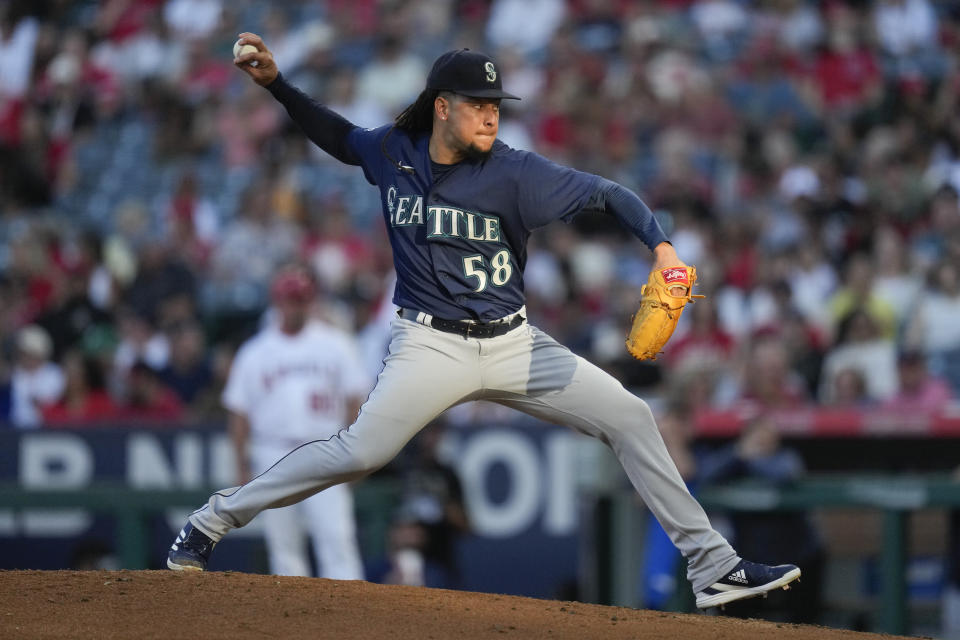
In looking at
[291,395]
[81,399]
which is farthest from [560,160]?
[291,395]

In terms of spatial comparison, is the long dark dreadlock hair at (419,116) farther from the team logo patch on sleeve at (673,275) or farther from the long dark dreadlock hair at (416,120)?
the team logo patch on sleeve at (673,275)

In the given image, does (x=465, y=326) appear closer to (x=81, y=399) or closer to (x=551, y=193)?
(x=551, y=193)

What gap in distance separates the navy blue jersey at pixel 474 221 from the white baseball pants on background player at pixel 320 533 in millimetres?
2726

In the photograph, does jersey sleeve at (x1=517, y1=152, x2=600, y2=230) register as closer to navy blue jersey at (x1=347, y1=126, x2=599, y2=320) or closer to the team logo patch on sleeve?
navy blue jersey at (x1=347, y1=126, x2=599, y2=320)

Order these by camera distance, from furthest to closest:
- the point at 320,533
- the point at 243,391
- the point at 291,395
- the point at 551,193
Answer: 1. the point at 243,391
2. the point at 291,395
3. the point at 320,533
4. the point at 551,193

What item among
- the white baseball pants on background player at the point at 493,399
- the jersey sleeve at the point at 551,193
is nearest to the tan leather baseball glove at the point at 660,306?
the white baseball pants on background player at the point at 493,399

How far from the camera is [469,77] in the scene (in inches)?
188

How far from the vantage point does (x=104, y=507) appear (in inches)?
316

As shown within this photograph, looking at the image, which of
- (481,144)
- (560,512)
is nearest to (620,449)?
(481,144)

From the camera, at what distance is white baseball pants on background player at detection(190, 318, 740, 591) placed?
15.5ft

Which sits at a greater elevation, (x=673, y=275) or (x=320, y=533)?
(x=673, y=275)

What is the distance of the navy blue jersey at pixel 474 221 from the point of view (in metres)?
4.78

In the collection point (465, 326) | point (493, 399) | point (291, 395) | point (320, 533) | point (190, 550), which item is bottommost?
point (320, 533)

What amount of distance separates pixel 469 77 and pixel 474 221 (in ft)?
1.56
